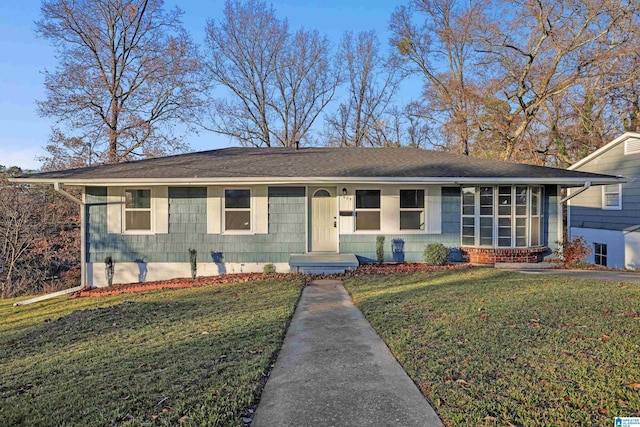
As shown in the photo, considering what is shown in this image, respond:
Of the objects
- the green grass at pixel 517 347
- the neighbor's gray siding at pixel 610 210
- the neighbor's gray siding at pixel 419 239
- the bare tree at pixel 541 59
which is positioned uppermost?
the bare tree at pixel 541 59

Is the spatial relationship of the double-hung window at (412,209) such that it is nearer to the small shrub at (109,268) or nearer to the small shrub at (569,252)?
the small shrub at (569,252)

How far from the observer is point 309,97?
1065 inches

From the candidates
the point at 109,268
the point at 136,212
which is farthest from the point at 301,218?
the point at 109,268

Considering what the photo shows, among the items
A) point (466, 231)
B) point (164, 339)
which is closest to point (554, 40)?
point (466, 231)

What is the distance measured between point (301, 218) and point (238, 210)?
5.83ft

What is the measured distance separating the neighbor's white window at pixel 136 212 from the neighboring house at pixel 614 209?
14.3m

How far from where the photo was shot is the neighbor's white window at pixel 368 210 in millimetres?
10570

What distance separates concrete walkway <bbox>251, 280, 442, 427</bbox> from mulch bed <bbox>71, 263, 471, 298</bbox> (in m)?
4.15

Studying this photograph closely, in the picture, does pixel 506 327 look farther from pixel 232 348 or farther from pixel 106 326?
pixel 106 326

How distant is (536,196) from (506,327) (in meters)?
6.80

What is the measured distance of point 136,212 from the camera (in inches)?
407

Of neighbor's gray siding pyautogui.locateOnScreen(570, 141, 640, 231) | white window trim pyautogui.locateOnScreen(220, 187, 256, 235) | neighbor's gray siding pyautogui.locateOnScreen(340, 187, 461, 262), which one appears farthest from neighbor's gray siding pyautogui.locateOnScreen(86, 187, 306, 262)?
neighbor's gray siding pyautogui.locateOnScreen(570, 141, 640, 231)

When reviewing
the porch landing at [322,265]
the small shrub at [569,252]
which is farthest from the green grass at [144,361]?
the small shrub at [569,252]

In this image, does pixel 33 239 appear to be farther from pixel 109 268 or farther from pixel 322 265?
pixel 322 265
